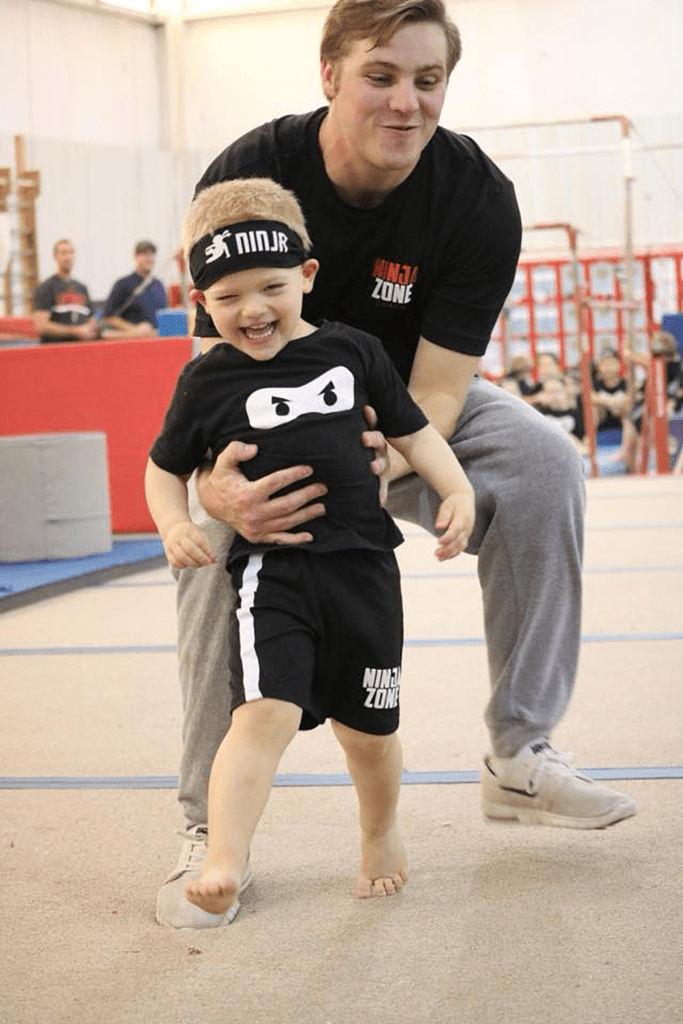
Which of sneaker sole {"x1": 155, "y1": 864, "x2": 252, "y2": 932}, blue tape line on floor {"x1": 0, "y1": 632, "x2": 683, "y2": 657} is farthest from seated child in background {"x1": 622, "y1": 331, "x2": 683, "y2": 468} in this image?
sneaker sole {"x1": 155, "y1": 864, "x2": 252, "y2": 932}

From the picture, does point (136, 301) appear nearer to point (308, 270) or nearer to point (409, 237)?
point (409, 237)

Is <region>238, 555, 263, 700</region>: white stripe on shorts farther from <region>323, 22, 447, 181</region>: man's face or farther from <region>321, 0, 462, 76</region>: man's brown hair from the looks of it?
<region>321, 0, 462, 76</region>: man's brown hair

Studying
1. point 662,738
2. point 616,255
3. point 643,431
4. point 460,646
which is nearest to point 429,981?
point 662,738

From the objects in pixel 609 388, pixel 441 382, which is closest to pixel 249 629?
pixel 441 382

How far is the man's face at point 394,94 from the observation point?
1.96 meters

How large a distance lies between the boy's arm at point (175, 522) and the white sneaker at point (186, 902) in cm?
37

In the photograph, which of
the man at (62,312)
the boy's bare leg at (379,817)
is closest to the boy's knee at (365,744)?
the boy's bare leg at (379,817)

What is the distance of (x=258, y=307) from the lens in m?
1.80

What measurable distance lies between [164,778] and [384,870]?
2.23 feet

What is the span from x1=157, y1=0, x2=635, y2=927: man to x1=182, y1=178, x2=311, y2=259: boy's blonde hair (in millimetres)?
204

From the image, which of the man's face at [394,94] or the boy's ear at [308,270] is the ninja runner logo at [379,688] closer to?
the boy's ear at [308,270]

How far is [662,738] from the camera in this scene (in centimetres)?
256

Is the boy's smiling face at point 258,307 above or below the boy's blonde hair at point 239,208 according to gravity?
below

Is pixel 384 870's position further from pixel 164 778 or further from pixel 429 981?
pixel 164 778
